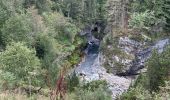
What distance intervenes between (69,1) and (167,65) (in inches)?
1605

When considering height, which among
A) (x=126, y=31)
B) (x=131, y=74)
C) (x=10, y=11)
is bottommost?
(x=131, y=74)

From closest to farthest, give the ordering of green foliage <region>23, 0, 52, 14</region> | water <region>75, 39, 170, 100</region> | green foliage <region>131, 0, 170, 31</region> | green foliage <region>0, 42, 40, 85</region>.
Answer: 1. green foliage <region>0, 42, 40, 85</region>
2. water <region>75, 39, 170, 100</region>
3. green foliage <region>131, 0, 170, 31</region>
4. green foliage <region>23, 0, 52, 14</region>

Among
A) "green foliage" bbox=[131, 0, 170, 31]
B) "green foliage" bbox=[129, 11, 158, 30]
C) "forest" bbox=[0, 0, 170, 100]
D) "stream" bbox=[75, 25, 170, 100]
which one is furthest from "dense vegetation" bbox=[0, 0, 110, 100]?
"green foliage" bbox=[131, 0, 170, 31]

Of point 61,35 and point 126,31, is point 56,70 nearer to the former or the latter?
point 126,31

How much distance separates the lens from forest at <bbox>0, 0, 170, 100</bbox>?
31100 millimetres

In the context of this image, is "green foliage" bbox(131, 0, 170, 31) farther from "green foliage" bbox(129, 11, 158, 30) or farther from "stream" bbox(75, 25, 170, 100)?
"stream" bbox(75, 25, 170, 100)

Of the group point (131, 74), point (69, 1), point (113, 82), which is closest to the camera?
point (113, 82)

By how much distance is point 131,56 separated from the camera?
4934cm

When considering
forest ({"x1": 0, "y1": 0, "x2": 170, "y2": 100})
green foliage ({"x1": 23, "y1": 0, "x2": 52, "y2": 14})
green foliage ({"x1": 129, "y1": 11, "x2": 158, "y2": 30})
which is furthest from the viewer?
green foliage ({"x1": 23, "y1": 0, "x2": 52, "y2": 14})

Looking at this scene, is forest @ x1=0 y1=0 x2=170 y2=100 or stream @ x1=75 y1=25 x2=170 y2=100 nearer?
forest @ x1=0 y1=0 x2=170 y2=100

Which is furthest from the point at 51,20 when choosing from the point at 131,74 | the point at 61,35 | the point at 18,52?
the point at 18,52

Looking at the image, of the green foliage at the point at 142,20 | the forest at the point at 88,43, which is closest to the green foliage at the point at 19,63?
the forest at the point at 88,43

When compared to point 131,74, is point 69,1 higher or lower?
higher

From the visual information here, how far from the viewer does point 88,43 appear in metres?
65.4
